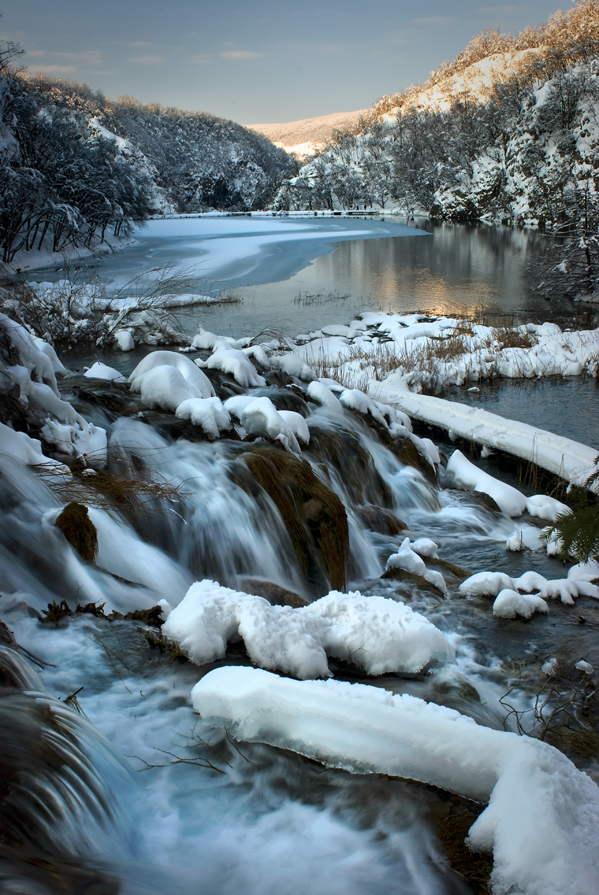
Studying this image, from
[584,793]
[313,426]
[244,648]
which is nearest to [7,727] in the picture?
[244,648]

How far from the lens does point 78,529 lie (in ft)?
12.2

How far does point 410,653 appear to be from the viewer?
3.06 meters

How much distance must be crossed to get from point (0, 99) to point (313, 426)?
28.6 meters

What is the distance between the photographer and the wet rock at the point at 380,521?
6785 millimetres

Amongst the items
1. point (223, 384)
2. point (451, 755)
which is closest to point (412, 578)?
point (451, 755)

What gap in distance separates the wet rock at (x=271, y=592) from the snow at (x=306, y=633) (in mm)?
1414

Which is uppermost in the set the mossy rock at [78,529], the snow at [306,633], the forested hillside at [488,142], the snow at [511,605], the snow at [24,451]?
the forested hillside at [488,142]

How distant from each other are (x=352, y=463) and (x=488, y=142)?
75897mm

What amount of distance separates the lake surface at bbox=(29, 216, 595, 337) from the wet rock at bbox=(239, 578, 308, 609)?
11.5 meters

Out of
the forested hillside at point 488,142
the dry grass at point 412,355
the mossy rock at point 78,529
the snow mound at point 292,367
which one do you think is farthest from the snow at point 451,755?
the forested hillside at point 488,142

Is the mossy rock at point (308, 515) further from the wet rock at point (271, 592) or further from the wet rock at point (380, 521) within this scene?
the wet rock at point (380, 521)

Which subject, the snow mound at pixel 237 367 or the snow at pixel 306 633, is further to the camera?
the snow mound at pixel 237 367

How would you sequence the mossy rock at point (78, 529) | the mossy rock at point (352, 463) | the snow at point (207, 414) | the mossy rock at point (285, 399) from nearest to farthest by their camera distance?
1. the mossy rock at point (78, 529)
2. the snow at point (207, 414)
3. the mossy rock at point (352, 463)
4. the mossy rock at point (285, 399)

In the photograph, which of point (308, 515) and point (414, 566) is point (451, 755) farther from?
point (308, 515)
